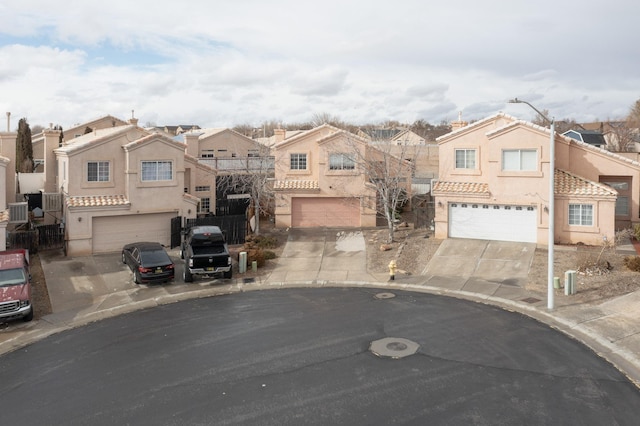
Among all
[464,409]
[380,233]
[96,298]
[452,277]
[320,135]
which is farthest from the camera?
[320,135]

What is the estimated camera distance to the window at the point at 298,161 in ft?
116

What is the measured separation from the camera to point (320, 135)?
116ft

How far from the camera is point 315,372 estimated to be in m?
13.1

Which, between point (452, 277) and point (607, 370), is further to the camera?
point (452, 277)

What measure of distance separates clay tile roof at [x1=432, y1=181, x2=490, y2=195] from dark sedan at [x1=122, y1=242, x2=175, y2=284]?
640 inches

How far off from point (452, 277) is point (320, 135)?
52.5 feet

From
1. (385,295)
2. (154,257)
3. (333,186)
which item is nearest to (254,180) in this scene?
(333,186)

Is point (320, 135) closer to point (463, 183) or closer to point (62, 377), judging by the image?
point (463, 183)

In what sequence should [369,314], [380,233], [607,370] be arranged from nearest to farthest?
[607,370] < [369,314] < [380,233]

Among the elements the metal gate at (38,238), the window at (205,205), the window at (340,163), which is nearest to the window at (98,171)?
the metal gate at (38,238)

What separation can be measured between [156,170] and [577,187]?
24492 mm

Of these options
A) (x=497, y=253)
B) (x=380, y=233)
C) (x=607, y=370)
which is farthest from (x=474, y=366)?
(x=380, y=233)

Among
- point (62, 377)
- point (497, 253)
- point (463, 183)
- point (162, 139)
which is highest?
point (162, 139)

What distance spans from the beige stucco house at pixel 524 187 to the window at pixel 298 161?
9.82 metres
